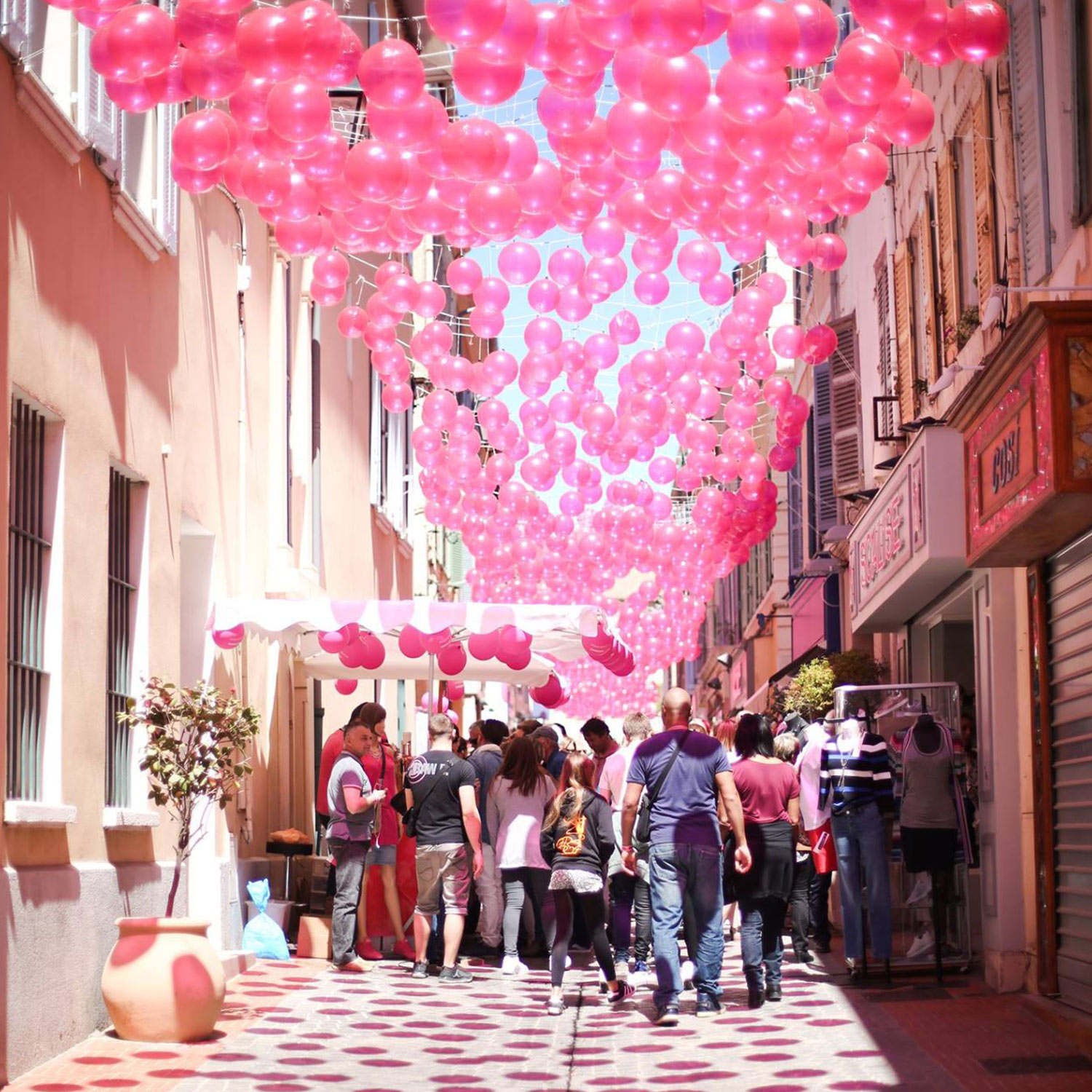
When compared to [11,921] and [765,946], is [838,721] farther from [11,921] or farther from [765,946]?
[11,921]

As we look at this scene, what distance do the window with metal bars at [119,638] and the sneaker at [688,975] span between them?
13.0 feet

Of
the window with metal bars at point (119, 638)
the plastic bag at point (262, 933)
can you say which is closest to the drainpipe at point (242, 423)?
the plastic bag at point (262, 933)

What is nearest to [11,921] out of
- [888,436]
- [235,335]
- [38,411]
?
[38,411]

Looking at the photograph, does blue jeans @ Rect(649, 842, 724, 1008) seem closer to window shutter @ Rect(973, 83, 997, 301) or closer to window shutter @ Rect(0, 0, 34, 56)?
window shutter @ Rect(973, 83, 997, 301)

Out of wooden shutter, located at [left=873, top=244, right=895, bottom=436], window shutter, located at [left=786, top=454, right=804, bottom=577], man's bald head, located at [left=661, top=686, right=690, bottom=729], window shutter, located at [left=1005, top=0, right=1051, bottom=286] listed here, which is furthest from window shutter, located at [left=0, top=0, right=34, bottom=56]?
window shutter, located at [left=786, top=454, right=804, bottom=577]

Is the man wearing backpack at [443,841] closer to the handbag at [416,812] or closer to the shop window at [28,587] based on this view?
the handbag at [416,812]

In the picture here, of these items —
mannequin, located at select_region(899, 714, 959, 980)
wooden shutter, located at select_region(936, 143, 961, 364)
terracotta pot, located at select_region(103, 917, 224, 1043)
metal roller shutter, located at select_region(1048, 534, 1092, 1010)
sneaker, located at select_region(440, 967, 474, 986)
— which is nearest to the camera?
terracotta pot, located at select_region(103, 917, 224, 1043)

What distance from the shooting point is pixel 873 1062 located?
8961 mm

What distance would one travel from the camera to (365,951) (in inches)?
575

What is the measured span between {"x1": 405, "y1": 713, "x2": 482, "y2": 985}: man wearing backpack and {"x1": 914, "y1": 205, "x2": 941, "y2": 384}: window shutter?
222 inches

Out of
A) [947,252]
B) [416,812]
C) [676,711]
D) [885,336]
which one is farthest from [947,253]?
[416,812]

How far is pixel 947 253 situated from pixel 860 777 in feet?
15.7

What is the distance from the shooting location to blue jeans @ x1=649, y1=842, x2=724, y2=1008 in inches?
423

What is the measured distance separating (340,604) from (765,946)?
4.71m
